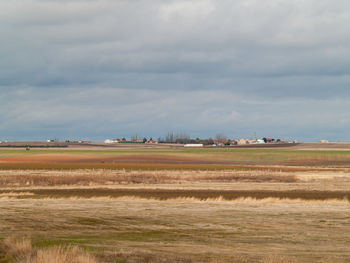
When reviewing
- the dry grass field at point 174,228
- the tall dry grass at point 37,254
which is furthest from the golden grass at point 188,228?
the tall dry grass at point 37,254

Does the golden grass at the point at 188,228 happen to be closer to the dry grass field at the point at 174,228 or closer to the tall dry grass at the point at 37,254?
the dry grass field at the point at 174,228

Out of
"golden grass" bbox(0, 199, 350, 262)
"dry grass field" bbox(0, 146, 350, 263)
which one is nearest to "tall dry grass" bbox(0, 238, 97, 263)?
"dry grass field" bbox(0, 146, 350, 263)

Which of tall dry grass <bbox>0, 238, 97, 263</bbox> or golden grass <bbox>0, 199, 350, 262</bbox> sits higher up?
tall dry grass <bbox>0, 238, 97, 263</bbox>

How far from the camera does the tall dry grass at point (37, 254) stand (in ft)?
57.4

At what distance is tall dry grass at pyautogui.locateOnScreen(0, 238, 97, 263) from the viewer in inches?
688

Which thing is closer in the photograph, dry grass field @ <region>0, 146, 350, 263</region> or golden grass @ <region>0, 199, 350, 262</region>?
dry grass field @ <region>0, 146, 350, 263</region>

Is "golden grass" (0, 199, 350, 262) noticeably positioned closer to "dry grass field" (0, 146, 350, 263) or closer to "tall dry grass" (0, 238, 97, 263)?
"dry grass field" (0, 146, 350, 263)

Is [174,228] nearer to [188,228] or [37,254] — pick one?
[188,228]

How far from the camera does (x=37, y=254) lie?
18391 mm

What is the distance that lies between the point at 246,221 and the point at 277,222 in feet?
4.99

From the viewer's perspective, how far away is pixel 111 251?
66.2 feet

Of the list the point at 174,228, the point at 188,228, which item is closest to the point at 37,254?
the point at 174,228

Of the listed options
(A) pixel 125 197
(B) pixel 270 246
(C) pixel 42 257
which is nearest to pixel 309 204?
(A) pixel 125 197

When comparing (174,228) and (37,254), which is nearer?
(37,254)
